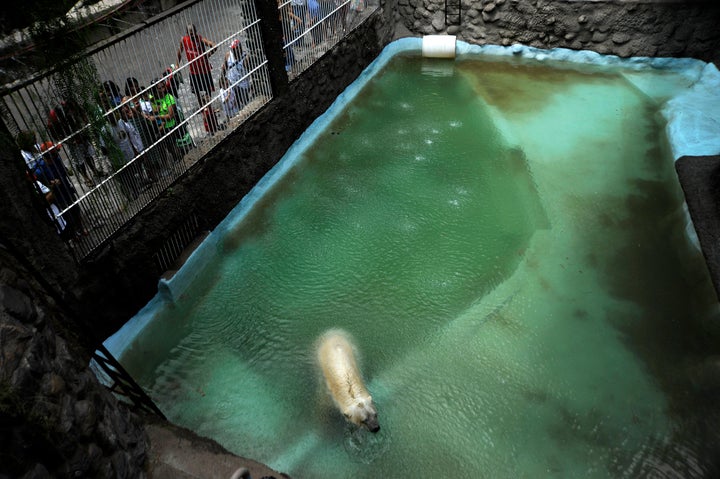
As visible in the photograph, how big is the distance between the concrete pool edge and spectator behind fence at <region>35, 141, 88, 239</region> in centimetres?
117

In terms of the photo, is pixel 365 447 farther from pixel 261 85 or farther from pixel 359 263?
pixel 261 85

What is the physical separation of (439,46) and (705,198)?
232 inches

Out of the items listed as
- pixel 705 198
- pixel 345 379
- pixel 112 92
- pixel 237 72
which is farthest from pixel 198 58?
pixel 705 198

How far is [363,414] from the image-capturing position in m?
4.31

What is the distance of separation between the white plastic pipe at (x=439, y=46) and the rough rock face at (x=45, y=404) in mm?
8629

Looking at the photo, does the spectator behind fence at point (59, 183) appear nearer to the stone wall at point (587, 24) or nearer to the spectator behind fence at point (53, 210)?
the spectator behind fence at point (53, 210)

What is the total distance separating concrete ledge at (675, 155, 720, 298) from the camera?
510 centimetres

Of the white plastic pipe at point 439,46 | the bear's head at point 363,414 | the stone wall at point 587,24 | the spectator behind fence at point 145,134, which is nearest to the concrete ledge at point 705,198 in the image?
the bear's head at point 363,414

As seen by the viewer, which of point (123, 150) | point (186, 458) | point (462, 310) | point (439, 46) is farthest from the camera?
point (439, 46)

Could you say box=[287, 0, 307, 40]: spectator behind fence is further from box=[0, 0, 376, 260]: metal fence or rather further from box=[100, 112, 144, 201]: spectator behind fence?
box=[100, 112, 144, 201]: spectator behind fence

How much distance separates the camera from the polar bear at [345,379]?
4.34 m

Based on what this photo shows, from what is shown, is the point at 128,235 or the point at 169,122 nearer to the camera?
the point at 128,235

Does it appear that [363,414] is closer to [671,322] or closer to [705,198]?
[671,322]

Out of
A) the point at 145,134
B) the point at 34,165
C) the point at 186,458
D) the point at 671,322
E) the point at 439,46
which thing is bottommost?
the point at 671,322
